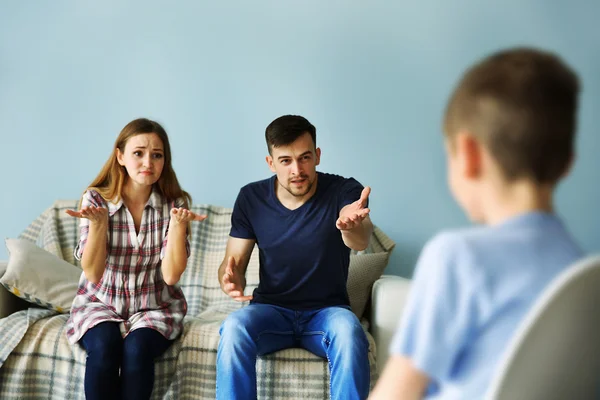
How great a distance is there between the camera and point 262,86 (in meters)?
2.88

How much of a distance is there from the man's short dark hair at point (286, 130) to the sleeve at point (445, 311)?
1389 mm

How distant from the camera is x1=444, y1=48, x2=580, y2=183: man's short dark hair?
681mm

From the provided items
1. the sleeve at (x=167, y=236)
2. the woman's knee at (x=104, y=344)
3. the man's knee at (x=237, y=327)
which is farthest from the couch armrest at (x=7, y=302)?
the man's knee at (x=237, y=327)

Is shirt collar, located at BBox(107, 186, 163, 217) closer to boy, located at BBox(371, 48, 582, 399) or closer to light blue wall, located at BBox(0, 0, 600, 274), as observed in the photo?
light blue wall, located at BBox(0, 0, 600, 274)

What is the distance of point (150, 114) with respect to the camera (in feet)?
9.63

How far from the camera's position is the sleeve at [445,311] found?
654mm

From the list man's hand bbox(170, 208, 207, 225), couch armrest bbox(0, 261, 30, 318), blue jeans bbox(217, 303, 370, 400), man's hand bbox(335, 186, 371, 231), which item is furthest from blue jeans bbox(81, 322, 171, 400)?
man's hand bbox(335, 186, 371, 231)

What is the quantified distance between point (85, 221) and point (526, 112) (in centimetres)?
168

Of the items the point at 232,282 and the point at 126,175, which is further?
the point at 126,175

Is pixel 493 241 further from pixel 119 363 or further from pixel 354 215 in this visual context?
pixel 119 363

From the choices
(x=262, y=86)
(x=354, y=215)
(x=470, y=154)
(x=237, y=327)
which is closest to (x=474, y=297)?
(x=470, y=154)

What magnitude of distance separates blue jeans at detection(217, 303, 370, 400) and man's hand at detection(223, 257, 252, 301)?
53 millimetres

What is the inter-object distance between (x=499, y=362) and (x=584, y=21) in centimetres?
248

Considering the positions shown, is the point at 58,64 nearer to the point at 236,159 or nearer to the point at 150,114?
the point at 150,114
